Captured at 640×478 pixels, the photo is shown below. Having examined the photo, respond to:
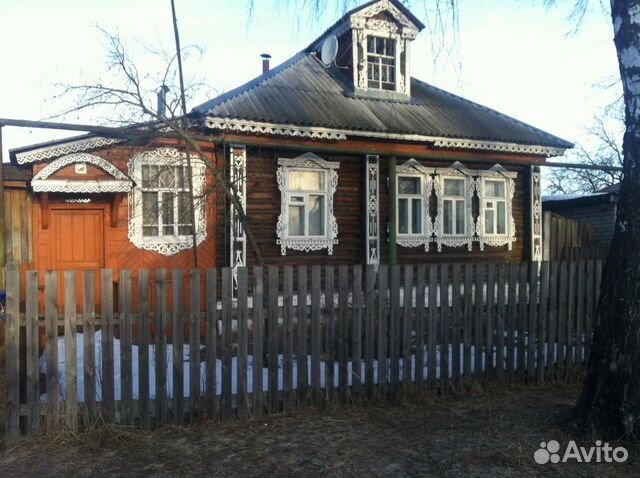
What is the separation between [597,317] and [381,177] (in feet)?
22.2

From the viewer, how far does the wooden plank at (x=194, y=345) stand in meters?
4.52

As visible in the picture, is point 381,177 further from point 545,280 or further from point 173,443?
point 173,443

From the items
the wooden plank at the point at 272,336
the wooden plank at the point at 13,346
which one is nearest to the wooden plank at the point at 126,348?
the wooden plank at the point at 13,346

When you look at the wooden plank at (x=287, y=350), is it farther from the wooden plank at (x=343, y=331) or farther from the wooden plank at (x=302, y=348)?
the wooden plank at (x=343, y=331)

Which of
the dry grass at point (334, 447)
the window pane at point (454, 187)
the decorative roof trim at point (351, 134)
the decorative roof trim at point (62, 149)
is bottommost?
the dry grass at point (334, 447)

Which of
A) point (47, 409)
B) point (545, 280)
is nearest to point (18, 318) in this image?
point (47, 409)

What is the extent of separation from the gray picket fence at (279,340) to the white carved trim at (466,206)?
5.10 meters

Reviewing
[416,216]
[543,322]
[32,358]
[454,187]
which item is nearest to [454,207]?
[454,187]

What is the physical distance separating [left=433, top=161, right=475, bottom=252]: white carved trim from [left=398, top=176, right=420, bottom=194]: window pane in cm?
41

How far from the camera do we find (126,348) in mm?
4414

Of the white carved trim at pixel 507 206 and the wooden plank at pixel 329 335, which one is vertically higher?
the white carved trim at pixel 507 206

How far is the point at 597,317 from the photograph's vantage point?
433 cm

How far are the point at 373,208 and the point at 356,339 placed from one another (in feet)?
18.7

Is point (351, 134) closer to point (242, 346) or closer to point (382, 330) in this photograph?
point (382, 330)
